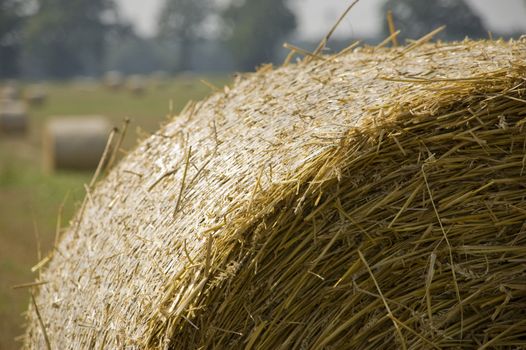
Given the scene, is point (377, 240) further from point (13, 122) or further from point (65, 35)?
point (65, 35)

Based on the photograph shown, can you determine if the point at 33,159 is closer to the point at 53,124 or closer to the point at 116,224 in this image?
the point at 53,124

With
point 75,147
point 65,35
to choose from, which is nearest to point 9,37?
point 65,35

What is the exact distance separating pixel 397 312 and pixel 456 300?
21 cm

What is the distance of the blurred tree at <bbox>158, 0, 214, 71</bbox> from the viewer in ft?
310

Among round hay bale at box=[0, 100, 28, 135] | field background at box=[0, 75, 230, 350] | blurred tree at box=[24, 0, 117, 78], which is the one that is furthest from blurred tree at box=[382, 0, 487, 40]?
blurred tree at box=[24, 0, 117, 78]

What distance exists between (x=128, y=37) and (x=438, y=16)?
261 ft

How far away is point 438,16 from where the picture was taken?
17875 mm

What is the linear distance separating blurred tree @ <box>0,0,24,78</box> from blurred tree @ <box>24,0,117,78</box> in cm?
321

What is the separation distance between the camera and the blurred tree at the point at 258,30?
67500 millimetres

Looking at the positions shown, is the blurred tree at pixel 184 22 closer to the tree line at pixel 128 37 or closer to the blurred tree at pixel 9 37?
the tree line at pixel 128 37

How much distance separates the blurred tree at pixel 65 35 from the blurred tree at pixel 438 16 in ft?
224

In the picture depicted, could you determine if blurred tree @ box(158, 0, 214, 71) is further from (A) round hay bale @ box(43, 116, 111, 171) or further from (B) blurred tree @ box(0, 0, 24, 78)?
(A) round hay bale @ box(43, 116, 111, 171)

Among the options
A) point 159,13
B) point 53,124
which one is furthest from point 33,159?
point 159,13

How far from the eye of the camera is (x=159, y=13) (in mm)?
100062
